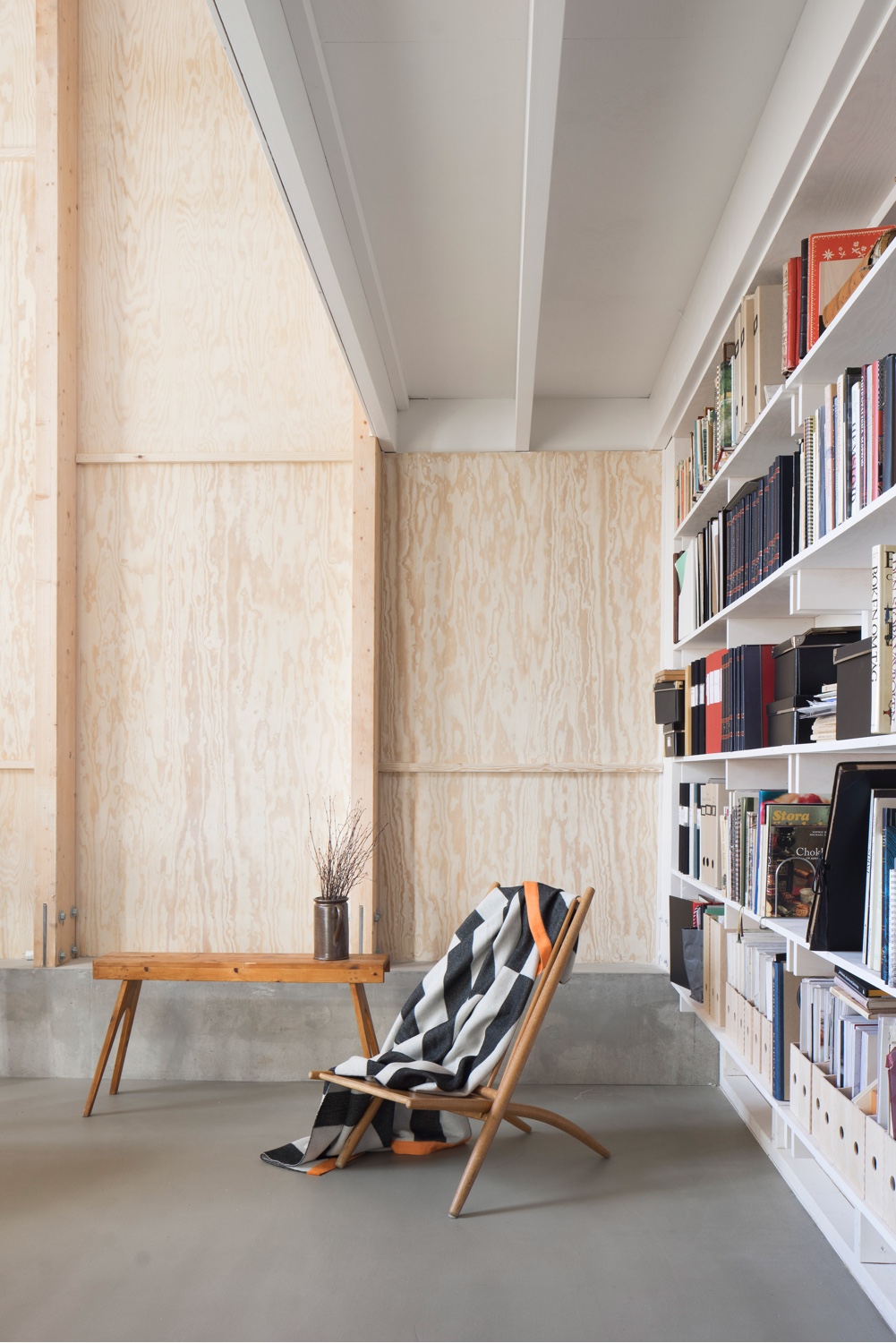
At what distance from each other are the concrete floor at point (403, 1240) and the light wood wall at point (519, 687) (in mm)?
962

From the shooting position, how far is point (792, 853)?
2.48 meters

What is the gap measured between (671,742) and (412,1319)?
2.06 meters

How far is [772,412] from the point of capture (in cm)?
246

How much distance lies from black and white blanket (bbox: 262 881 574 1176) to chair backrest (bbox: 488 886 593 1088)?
0.09 ft

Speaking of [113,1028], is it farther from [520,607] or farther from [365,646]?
[520,607]

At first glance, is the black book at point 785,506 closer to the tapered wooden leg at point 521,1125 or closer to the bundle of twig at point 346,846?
the tapered wooden leg at point 521,1125

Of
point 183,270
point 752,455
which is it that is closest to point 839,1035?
point 752,455

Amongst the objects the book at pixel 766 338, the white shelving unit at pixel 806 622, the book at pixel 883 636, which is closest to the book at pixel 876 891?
the white shelving unit at pixel 806 622

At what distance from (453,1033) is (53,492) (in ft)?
8.13

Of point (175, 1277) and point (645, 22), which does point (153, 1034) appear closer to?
point (175, 1277)

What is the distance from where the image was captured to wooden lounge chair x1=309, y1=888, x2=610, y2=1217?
2.62 metres

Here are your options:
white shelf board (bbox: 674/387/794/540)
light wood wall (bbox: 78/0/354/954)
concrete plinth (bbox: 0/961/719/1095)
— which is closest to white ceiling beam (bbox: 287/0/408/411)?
light wood wall (bbox: 78/0/354/954)

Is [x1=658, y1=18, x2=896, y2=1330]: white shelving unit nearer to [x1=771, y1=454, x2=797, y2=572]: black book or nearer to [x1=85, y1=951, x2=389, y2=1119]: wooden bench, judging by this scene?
[x1=771, y1=454, x2=797, y2=572]: black book

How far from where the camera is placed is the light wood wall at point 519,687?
4.01m
